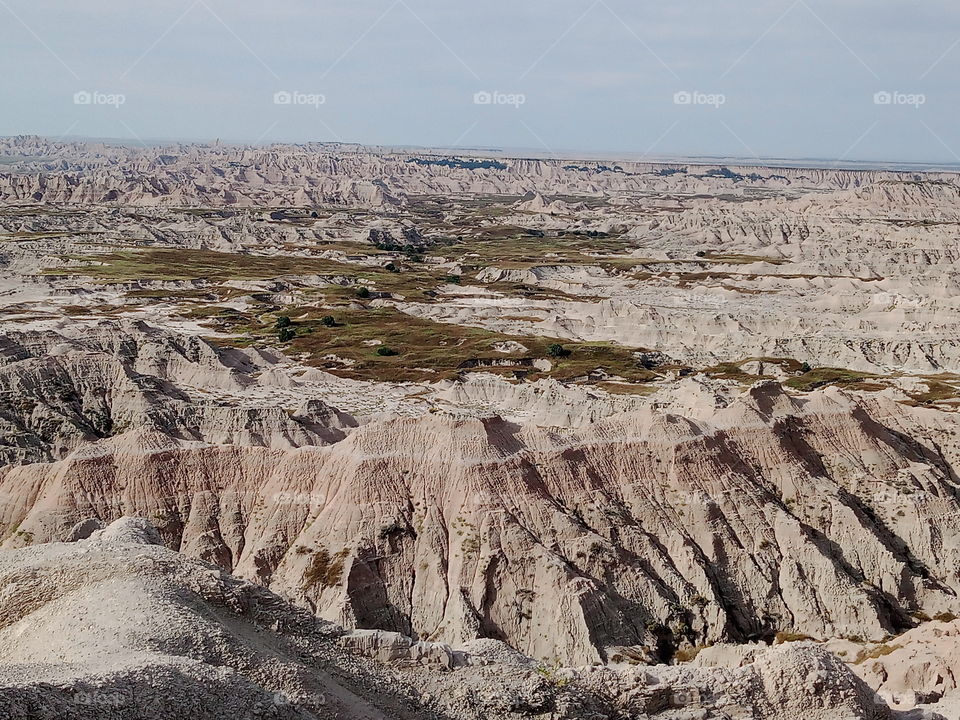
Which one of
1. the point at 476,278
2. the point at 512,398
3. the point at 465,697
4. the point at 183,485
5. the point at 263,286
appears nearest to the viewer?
the point at 465,697

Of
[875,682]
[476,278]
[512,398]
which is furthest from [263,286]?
[875,682]

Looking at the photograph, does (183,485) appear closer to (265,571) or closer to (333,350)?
(265,571)

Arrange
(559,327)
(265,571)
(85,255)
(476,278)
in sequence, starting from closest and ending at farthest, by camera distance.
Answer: (265,571)
(559,327)
(476,278)
(85,255)

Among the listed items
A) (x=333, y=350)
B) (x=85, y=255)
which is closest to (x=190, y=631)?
(x=333, y=350)

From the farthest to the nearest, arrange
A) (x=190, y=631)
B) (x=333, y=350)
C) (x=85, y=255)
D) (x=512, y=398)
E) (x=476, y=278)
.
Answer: (x=85, y=255) → (x=476, y=278) → (x=333, y=350) → (x=512, y=398) → (x=190, y=631)

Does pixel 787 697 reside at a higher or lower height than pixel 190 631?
lower

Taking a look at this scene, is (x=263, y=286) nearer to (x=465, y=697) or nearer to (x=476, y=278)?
(x=476, y=278)

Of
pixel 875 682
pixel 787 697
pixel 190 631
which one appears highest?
pixel 190 631

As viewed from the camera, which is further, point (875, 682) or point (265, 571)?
point (265, 571)

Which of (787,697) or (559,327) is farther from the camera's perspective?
(559,327)
